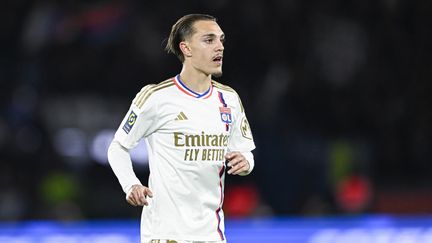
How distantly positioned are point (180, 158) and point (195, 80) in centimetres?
45

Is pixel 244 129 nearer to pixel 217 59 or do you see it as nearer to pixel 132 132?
pixel 217 59

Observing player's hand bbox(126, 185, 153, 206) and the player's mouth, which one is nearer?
player's hand bbox(126, 185, 153, 206)

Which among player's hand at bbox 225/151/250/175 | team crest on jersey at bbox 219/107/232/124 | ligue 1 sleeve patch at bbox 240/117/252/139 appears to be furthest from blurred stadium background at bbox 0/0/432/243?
player's hand at bbox 225/151/250/175

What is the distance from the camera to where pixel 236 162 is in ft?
15.9

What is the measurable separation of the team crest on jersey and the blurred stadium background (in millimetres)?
6963

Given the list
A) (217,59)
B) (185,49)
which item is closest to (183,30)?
(185,49)

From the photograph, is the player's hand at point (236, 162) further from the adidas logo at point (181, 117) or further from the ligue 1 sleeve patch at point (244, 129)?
the ligue 1 sleeve patch at point (244, 129)

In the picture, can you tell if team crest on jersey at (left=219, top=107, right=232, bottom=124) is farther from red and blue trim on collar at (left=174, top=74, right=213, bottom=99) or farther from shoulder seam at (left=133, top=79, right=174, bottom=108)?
shoulder seam at (left=133, top=79, right=174, bottom=108)

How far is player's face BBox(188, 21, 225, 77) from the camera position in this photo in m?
5.01

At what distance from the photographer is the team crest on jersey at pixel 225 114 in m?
5.09

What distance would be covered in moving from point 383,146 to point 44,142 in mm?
4936

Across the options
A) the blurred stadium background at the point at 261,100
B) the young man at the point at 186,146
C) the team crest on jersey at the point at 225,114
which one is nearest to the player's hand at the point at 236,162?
the young man at the point at 186,146

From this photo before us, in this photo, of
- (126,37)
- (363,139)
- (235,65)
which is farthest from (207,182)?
(126,37)

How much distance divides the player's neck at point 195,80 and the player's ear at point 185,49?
0.28ft
